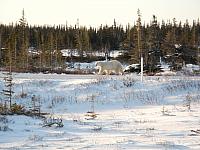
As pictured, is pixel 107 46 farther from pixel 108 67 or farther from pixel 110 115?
pixel 110 115

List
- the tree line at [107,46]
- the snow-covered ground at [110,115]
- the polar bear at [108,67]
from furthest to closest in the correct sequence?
the tree line at [107,46]
the polar bear at [108,67]
the snow-covered ground at [110,115]

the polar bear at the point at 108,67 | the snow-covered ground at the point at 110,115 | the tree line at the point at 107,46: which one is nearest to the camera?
the snow-covered ground at the point at 110,115

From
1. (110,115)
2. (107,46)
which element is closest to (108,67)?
(110,115)

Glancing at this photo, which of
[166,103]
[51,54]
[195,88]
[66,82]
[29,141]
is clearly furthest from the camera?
[51,54]

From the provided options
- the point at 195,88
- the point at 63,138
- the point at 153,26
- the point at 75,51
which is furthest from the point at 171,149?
the point at 75,51

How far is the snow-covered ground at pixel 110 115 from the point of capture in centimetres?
823

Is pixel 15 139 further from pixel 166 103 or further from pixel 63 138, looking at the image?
pixel 166 103

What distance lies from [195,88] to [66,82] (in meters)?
5.93

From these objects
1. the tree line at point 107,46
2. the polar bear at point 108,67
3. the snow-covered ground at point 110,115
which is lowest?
the snow-covered ground at point 110,115

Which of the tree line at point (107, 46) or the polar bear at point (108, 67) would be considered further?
the tree line at point (107, 46)

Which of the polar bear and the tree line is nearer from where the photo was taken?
the polar bear

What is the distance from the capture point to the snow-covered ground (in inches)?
324

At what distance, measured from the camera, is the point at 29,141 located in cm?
Result: 835

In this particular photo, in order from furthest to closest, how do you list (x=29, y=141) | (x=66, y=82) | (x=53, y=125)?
(x=66, y=82) < (x=53, y=125) < (x=29, y=141)
